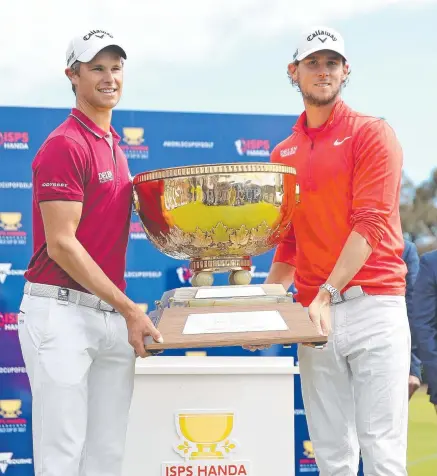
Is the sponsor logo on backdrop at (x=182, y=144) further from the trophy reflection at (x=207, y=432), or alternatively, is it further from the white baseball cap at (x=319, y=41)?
the white baseball cap at (x=319, y=41)

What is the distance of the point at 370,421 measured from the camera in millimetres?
2451

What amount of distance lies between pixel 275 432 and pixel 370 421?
3.25 ft

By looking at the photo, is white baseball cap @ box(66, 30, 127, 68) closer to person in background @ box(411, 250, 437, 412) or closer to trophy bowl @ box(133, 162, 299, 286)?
trophy bowl @ box(133, 162, 299, 286)

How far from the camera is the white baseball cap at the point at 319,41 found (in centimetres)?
248

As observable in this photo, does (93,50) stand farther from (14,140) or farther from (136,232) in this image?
(136,232)

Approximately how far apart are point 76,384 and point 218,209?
634 mm

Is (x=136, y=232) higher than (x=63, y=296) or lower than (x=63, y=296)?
higher

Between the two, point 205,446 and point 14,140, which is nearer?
point 205,446

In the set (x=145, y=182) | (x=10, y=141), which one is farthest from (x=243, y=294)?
(x=10, y=141)

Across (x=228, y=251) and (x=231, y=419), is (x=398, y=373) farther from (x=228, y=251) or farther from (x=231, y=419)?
(x=231, y=419)

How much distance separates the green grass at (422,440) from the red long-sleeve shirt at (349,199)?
313 centimetres

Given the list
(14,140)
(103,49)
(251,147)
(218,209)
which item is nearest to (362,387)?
(218,209)

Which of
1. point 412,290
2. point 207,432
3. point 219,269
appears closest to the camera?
point 219,269

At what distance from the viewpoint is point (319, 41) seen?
2480mm
